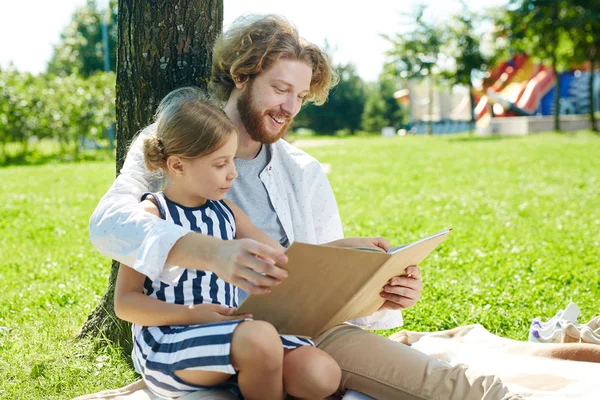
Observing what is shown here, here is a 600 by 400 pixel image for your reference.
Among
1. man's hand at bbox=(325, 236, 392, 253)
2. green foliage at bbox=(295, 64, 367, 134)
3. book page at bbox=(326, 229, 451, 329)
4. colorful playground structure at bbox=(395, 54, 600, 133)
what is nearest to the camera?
book page at bbox=(326, 229, 451, 329)

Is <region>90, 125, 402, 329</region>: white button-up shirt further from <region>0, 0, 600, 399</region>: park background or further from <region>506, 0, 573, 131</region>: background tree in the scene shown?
<region>506, 0, 573, 131</region>: background tree

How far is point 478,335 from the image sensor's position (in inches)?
142

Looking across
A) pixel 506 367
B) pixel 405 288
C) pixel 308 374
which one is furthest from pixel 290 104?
pixel 506 367

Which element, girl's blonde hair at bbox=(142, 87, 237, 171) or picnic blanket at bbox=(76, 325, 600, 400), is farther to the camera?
picnic blanket at bbox=(76, 325, 600, 400)

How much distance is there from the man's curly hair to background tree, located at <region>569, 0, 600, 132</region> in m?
24.6

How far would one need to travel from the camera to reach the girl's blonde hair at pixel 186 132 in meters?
2.32

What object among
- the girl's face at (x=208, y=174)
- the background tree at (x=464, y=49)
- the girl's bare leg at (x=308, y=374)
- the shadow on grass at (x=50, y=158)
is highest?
the background tree at (x=464, y=49)

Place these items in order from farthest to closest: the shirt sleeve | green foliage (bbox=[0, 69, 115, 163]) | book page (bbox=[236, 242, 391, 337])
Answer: green foliage (bbox=[0, 69, 115, 163])
the shirt sleeve
book page (bbox=[236, 242, 391, 337])

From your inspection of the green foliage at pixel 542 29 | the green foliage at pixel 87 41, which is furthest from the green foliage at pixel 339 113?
the green foliage at pixel 542 29

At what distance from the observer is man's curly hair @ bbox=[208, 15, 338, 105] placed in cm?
296

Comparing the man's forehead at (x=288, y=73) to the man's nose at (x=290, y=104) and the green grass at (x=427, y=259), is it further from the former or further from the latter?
the green grass at (x=427, y=259)

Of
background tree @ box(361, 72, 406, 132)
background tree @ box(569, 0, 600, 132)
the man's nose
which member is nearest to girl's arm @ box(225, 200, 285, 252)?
the man's nose

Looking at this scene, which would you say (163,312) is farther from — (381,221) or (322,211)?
(381,221)

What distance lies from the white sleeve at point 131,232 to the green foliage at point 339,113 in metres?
45.8
